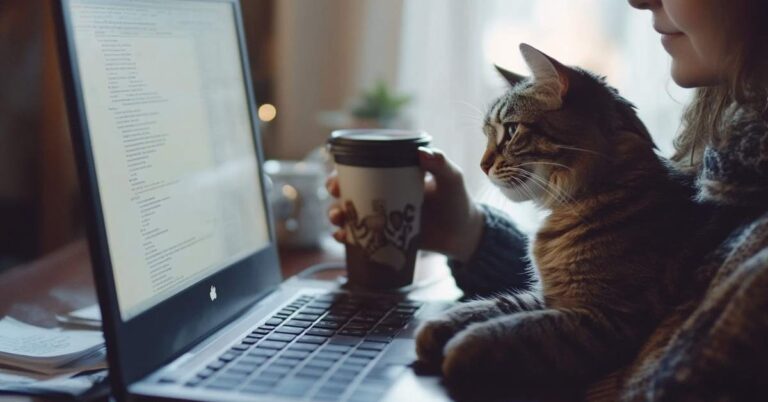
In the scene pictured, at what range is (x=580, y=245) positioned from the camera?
0.82 m

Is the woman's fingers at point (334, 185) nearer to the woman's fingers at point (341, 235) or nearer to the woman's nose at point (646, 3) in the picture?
the woman's fingers at point (341, 235)

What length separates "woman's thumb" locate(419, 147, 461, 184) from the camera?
0.94 m

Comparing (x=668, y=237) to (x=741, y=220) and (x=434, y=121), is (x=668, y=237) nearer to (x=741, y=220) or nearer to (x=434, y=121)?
(x=741, y=220)

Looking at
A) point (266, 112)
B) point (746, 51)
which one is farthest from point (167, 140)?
point (266, 112)

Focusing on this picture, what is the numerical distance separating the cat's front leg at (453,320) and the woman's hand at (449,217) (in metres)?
0.22

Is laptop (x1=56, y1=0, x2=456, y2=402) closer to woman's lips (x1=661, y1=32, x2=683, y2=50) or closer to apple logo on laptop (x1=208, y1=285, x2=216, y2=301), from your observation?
apple logo on laptop (x1=208, y1=285, x2=216, y2=301)

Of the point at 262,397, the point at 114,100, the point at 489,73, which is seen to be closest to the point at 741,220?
the point at 262,397

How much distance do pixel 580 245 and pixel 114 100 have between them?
52 centimetres

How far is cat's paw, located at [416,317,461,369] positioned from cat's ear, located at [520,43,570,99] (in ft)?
0.99

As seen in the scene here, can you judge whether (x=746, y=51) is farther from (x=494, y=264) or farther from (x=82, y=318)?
(x=82, y=318)

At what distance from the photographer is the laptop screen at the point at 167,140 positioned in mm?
675

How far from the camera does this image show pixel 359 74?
1788mm

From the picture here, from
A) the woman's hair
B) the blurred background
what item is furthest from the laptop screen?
the woman's hair

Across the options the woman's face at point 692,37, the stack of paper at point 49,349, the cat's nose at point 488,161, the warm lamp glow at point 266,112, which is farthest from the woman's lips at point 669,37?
the warm lamp glow at point 266,112
